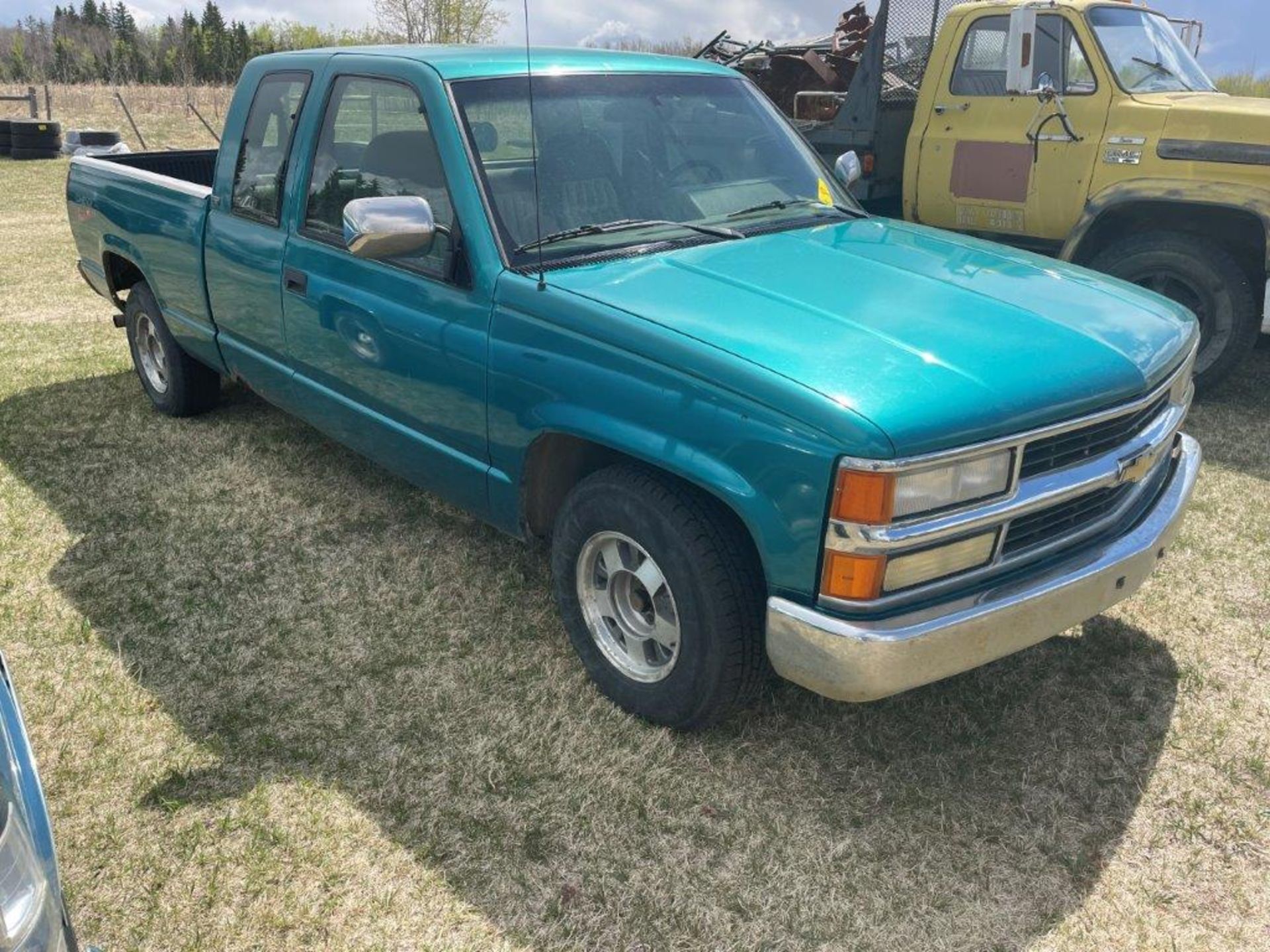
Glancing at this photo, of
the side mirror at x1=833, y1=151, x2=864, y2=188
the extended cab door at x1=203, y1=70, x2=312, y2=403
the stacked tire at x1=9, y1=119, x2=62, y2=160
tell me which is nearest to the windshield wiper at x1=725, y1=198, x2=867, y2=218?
the side mirror at x1=833, y1=151, x2=864, y2=188

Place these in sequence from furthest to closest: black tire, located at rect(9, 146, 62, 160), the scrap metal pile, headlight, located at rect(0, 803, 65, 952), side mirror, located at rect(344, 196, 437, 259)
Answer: black tire, located at rect(9, 146, 62, 160) → the scrap metal pile → side mirror, located at rect(344, 196, 437, 259) → headlight, located at rect(0, 803, 65, 952)

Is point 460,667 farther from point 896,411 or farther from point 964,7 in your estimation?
point 964,7

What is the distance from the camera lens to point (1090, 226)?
20.1 ft

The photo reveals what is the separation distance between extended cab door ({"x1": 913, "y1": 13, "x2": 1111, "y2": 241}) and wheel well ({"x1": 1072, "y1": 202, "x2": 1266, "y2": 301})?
285 millimetres

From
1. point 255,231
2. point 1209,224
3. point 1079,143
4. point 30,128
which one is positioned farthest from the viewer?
point 30,128

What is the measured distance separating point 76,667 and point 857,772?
250cm

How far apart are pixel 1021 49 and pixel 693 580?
4520 millimetres

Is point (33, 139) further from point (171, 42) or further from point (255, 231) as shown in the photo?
point (171, 42)

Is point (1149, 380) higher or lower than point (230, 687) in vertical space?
higher

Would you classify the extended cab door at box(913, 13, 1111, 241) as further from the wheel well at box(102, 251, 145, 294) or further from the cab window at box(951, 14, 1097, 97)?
the wheel well at box(102, 251, 145, 294)

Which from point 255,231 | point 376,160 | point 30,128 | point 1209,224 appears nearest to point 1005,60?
point 1209,224

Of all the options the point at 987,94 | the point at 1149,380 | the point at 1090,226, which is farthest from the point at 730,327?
the point at 987,94

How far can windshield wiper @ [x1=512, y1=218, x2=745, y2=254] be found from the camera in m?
3.23

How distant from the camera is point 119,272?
5.71 meters
